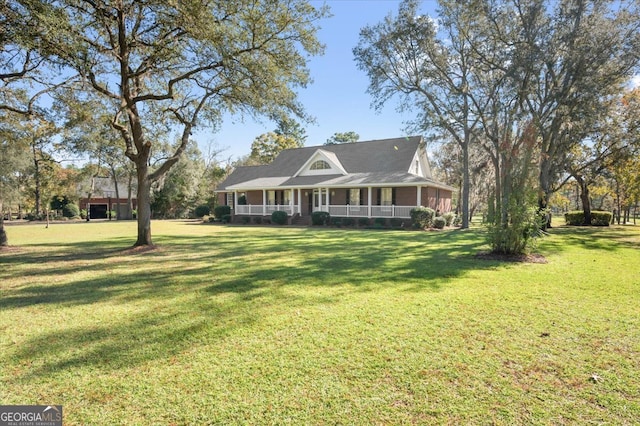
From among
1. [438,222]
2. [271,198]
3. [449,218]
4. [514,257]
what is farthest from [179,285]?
[271,198]

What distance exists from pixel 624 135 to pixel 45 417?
1130 inches

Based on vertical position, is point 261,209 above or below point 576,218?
above

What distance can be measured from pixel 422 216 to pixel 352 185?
5.49 meters

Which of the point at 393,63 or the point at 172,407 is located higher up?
the point at 393,63

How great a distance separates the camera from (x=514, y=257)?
9484mm

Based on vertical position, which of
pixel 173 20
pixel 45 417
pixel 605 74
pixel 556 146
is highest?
pixel 605 74

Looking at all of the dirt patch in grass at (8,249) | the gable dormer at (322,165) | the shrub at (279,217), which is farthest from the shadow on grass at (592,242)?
the dirt patch in grass at (8,249)

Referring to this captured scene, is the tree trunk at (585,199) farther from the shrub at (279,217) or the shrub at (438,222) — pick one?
the shrub at (279,217)

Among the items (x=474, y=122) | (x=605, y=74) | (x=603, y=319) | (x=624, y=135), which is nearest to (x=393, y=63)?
(x=474, y=122)

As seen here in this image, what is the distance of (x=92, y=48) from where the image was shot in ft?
28.6

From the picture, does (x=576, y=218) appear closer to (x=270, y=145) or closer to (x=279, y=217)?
(x=279, y=217)

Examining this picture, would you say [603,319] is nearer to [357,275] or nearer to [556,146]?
[357,275]

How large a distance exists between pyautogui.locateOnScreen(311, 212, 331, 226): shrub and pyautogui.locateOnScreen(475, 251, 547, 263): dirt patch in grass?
49.1ft

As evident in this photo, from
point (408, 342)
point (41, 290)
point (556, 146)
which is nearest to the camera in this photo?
point (408, 342)
